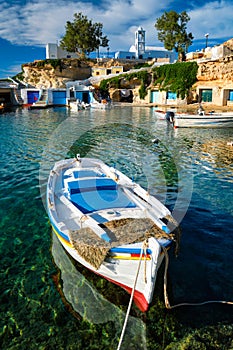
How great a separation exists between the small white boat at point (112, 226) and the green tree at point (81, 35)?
81596 millimetres

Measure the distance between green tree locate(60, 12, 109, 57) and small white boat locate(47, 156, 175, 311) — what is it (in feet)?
268

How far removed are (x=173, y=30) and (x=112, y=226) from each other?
77843 millimetres

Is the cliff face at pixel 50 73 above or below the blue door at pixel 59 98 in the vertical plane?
above

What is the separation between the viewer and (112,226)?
702cm

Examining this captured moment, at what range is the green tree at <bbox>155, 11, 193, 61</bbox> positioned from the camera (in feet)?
231

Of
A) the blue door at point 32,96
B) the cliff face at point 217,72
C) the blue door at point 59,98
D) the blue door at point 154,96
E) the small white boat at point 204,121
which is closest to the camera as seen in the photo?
the small white boat at point 204,121

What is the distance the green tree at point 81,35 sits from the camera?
80.6 meters

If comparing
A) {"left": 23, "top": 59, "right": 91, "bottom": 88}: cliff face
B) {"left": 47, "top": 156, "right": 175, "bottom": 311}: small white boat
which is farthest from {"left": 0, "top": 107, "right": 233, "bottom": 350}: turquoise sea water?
{"left": 23, "top": 59, "right": 91, "bottom": 88}: cliff face

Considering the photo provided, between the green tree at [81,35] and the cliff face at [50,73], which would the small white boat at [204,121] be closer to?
the cliff face at [50,73]

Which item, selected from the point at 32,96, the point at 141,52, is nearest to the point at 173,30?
the point at 141,52

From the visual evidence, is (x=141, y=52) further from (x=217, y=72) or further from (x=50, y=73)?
(x=217, y=72)

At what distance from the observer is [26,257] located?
761 cm

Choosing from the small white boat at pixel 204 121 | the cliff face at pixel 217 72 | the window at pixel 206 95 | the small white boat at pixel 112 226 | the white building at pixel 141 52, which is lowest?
the small white boat at pixel 112 226

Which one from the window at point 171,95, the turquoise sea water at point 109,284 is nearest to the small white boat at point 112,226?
the turquoise sea water at point 109,284
